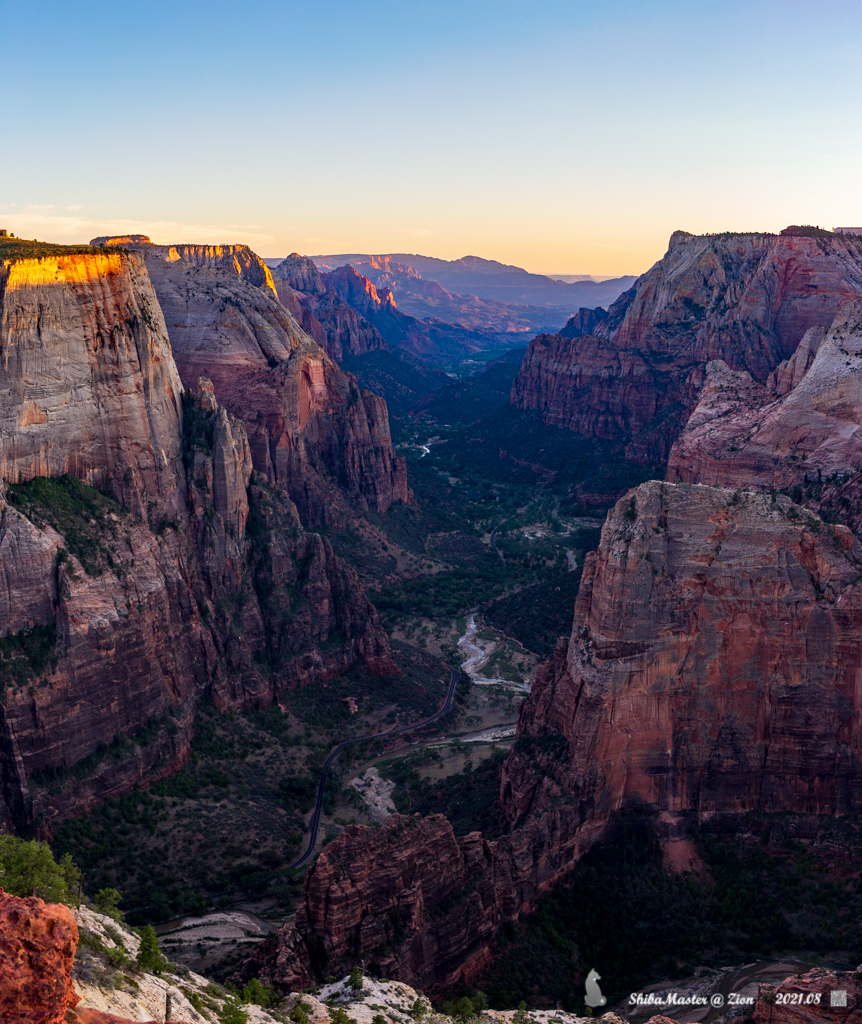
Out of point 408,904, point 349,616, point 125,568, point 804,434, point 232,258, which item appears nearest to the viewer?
point 408,904

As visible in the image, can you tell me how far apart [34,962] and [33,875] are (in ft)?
50.6

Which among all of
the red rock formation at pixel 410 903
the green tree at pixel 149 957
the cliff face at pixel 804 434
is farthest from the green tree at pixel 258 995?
the cliff face at pixel 804 434

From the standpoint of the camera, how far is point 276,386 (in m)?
110

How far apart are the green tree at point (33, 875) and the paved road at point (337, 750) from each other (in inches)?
1172

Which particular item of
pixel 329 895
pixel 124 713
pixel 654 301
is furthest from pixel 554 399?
pixel 329 895

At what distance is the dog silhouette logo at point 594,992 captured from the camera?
47.4 meters

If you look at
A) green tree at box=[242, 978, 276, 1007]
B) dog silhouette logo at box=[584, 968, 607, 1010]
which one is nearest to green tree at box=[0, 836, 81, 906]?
green tree at box=[242, 978, 276, 1007]

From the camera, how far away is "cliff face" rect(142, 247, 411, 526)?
106m

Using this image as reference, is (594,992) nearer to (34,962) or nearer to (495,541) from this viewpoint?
(34,962)

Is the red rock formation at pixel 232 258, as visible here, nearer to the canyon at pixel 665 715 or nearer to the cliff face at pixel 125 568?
the cliff face at pixel 125 568

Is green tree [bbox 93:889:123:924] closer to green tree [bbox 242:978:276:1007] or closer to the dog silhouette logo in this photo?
green tree [bbox 242:978:276:1007]

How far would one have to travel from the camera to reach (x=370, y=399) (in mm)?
137875

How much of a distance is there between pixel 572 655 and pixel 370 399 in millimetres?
85856

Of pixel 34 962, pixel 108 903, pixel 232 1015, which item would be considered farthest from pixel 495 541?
pixel 34 962
